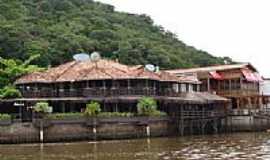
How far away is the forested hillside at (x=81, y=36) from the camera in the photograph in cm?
8800

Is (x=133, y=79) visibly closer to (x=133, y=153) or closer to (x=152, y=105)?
(x=152, y=105)

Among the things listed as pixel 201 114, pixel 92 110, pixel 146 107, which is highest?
pixel 146 107

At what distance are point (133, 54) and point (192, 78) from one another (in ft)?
105

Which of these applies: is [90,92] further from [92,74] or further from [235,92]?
[235,92]

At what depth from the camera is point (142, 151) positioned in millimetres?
41531

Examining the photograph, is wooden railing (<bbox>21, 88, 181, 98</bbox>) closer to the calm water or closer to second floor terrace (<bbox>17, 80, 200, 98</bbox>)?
second floor terrace (<bbox>17, 80, 200, 98</bbox>)

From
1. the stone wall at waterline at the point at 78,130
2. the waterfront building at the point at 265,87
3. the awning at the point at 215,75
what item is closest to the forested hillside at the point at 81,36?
the waterfront building at the point at 265,87

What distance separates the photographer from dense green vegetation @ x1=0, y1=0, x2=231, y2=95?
85.6 metres

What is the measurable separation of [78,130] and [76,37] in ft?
151

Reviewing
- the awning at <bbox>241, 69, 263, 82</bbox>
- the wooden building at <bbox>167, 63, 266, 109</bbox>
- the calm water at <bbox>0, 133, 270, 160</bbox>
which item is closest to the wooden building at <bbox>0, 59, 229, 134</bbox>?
the calm water at <bbox>0, 133, 270, 160</bbox>

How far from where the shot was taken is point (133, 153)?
4019 cm

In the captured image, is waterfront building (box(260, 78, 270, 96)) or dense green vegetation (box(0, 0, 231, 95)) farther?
dense green vegetation (box(0, 0, 231, 95))

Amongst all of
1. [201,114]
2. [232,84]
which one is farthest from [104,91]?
[232,84]

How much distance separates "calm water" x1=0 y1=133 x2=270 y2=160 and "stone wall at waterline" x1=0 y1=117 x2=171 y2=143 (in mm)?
2956
